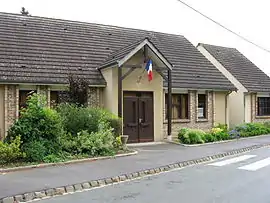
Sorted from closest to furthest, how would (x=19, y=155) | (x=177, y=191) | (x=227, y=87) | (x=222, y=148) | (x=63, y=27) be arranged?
1. (x=177, y=191)
2. (x=19, y=155)
3. (x=222, y=148)
4. (x=63, y=27)
5. (x=227, y=87)

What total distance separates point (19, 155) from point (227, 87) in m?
17.5

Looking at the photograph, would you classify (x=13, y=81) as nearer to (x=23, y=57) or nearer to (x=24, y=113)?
(x=23, y=57)

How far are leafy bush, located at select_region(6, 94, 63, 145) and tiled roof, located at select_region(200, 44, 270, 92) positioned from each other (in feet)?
66.3

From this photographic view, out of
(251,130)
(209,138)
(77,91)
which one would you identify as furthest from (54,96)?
(251,130)

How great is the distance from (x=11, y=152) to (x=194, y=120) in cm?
1478

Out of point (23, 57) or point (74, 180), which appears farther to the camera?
point (23, 57)

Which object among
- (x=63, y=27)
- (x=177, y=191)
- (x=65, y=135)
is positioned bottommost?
(x=177, y=191)

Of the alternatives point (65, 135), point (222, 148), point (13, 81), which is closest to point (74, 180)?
point (65, 135)

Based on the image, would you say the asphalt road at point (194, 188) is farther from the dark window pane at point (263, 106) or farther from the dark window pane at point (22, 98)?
the dark window pane at point (263, 106)

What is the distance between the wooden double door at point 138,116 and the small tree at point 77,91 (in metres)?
2.94

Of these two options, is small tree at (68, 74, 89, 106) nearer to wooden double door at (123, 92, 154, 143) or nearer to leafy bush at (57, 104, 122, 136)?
leafy bush at (57, 104, 122, 136)

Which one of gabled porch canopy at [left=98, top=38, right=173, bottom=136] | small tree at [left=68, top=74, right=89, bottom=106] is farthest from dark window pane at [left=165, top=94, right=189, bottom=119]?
small tree at [left=68, top=74, right=89, bottom=106]

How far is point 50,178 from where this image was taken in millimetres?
11406

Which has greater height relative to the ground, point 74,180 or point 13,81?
point 13,81
